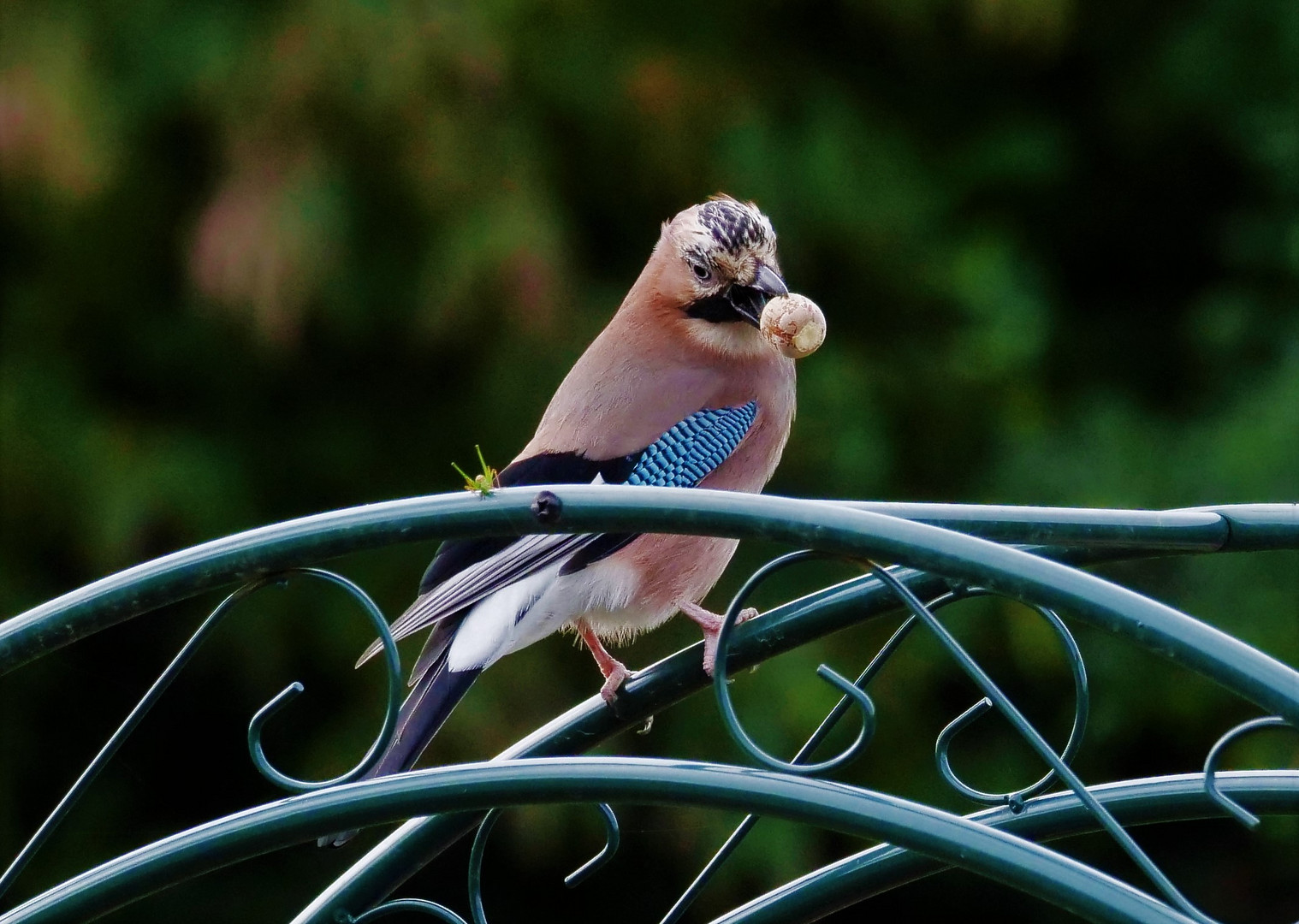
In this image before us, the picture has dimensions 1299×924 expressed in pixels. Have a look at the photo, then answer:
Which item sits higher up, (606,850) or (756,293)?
(756,293)

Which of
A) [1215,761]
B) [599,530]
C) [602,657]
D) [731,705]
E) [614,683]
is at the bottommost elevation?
[602,657]

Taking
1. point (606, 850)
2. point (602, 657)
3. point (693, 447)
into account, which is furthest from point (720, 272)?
point (606, 850)

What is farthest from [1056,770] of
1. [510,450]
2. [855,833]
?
[510,450]

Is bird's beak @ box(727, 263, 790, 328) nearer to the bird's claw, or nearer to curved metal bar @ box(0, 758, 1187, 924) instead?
the bird's claw

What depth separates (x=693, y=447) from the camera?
2.68m

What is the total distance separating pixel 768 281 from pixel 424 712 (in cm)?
107

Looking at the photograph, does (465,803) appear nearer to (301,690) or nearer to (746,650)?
(301,690)

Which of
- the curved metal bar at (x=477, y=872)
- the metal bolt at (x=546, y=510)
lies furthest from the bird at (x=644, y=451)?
the metal bolt at (x=546, y=510)

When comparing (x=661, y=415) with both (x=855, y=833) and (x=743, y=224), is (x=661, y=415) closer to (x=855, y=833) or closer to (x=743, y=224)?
(x=743, y=224)

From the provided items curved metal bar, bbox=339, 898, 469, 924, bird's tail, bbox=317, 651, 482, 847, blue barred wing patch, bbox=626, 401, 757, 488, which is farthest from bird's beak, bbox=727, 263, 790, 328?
curved metal bar, bbox=339, 898, 469, 924

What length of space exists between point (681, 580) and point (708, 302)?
2.01 ft

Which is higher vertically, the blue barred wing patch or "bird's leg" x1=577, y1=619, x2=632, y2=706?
the blue barred wing patch

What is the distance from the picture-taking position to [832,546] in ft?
4.12

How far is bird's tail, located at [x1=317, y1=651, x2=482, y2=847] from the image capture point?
1.89m
